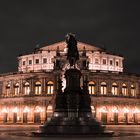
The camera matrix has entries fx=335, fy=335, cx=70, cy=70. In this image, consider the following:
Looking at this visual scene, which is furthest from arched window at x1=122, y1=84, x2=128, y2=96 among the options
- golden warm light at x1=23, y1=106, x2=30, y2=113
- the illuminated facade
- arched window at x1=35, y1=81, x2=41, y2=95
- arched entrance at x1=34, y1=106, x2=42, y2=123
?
golden warm light at x1=23, y1=106, x2=30, y2=113

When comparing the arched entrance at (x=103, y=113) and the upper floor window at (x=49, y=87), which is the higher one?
the upper floor window at (x=49, y=87)

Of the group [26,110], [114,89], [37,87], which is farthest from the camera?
[114,89]

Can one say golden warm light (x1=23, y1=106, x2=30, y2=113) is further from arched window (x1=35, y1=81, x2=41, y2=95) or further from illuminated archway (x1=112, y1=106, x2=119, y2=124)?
illuminated archway (x1=112, y1=106, x2=119, y2=124)

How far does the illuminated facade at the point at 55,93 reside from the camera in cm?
8956

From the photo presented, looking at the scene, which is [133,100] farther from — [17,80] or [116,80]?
[17,80]

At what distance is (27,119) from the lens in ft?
299

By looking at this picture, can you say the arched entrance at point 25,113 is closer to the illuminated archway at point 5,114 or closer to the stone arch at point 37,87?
the stone arch at point 37,87

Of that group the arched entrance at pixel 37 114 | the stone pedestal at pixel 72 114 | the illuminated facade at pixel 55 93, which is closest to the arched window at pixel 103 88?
the illuminated facade at pixel 55 93

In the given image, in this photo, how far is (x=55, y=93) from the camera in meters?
86.6

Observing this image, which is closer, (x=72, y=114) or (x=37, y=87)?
(x=72, y=114)

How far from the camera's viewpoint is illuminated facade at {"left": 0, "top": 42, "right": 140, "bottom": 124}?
8956 centimetres

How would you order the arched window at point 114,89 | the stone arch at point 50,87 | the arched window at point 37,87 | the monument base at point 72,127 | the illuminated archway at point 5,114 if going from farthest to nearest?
1. the illuminated archway at point 5,114
2. the arched window at point 114,89
3. the arched window at point 37,87
4. the stone arch at point 50,87
5. the monument base at point 72,127

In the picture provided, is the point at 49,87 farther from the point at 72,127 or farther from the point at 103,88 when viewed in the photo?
the point at 72,127

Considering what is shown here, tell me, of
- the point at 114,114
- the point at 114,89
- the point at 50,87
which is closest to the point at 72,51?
the point at 50,87
